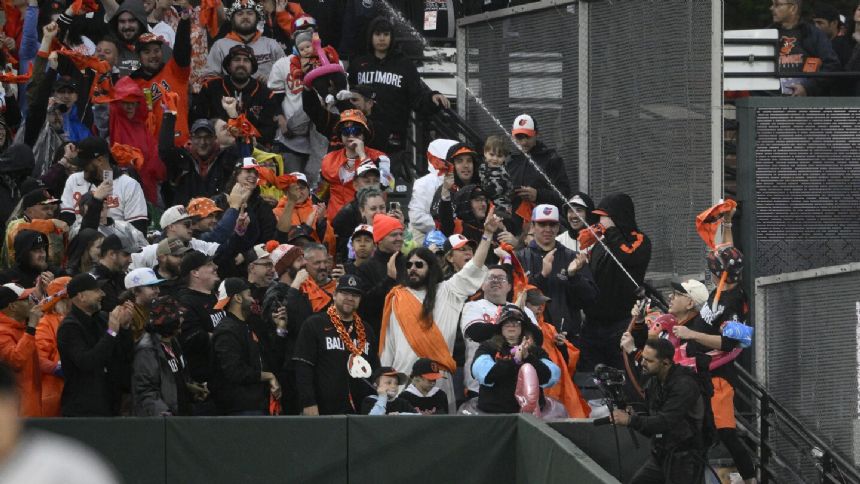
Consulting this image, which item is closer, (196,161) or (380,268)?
(380,268)

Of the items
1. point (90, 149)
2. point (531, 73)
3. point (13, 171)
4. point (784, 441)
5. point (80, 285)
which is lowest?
point (784, 441)

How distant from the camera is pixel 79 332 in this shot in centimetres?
1156

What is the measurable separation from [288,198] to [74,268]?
2410 millimetres

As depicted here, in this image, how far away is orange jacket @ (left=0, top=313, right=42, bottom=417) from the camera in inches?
449

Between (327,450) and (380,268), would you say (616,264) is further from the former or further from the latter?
(327,450)

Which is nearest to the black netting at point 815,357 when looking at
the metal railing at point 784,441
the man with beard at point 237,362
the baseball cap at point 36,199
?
the metal railing at point 784,441

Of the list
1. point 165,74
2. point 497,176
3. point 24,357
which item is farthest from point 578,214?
point 24,357

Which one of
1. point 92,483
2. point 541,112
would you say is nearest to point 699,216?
point 541,112

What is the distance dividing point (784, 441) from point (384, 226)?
3.83 meters

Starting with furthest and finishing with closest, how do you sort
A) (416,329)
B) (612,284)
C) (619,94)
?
(619,94) < (612,284) < (416,329)

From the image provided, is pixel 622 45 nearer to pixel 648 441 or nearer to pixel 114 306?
pixel 648 441

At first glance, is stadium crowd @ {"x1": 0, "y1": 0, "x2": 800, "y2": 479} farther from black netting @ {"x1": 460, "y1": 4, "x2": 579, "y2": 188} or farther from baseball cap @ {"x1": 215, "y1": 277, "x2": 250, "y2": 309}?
black netting @ {"x1": 460, "y1": 4, "x2": 579, "y2": 188}

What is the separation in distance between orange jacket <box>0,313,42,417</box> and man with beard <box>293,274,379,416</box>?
199 cm

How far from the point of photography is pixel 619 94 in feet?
54.2
